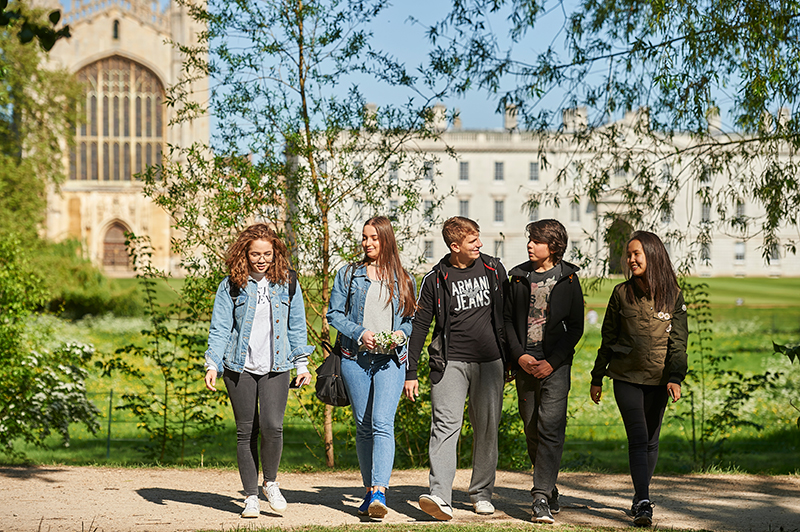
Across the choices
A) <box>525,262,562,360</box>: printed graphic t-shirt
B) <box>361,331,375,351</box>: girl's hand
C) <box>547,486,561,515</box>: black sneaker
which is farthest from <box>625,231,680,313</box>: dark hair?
<box>361,331,375,351</box>: girl's hand

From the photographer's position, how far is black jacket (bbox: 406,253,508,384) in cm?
527

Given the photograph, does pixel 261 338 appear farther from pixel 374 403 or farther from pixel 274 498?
→ pixel 274 498

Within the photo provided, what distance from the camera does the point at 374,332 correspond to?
520cm

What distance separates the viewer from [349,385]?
17.2ft

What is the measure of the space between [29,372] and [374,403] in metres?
5.58

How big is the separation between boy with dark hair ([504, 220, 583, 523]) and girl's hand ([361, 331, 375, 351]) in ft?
3.06

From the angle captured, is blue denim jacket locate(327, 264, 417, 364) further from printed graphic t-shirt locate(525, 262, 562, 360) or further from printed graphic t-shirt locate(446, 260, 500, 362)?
printed graphic t-shirt locate(525, 262, 562, 360)

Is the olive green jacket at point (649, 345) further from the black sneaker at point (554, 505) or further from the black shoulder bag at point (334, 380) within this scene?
the black shoulder bag at point (334, 380)

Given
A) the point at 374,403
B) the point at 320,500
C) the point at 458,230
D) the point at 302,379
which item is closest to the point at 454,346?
the point at 374,403

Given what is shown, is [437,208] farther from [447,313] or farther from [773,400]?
[773,400]

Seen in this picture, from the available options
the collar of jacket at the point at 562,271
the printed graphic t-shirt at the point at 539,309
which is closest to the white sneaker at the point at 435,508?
the printed graphic t-shirt at the point at 539,309

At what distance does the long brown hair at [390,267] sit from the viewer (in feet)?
17.3

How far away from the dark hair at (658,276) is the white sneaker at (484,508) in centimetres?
172

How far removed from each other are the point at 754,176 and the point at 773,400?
960cm
